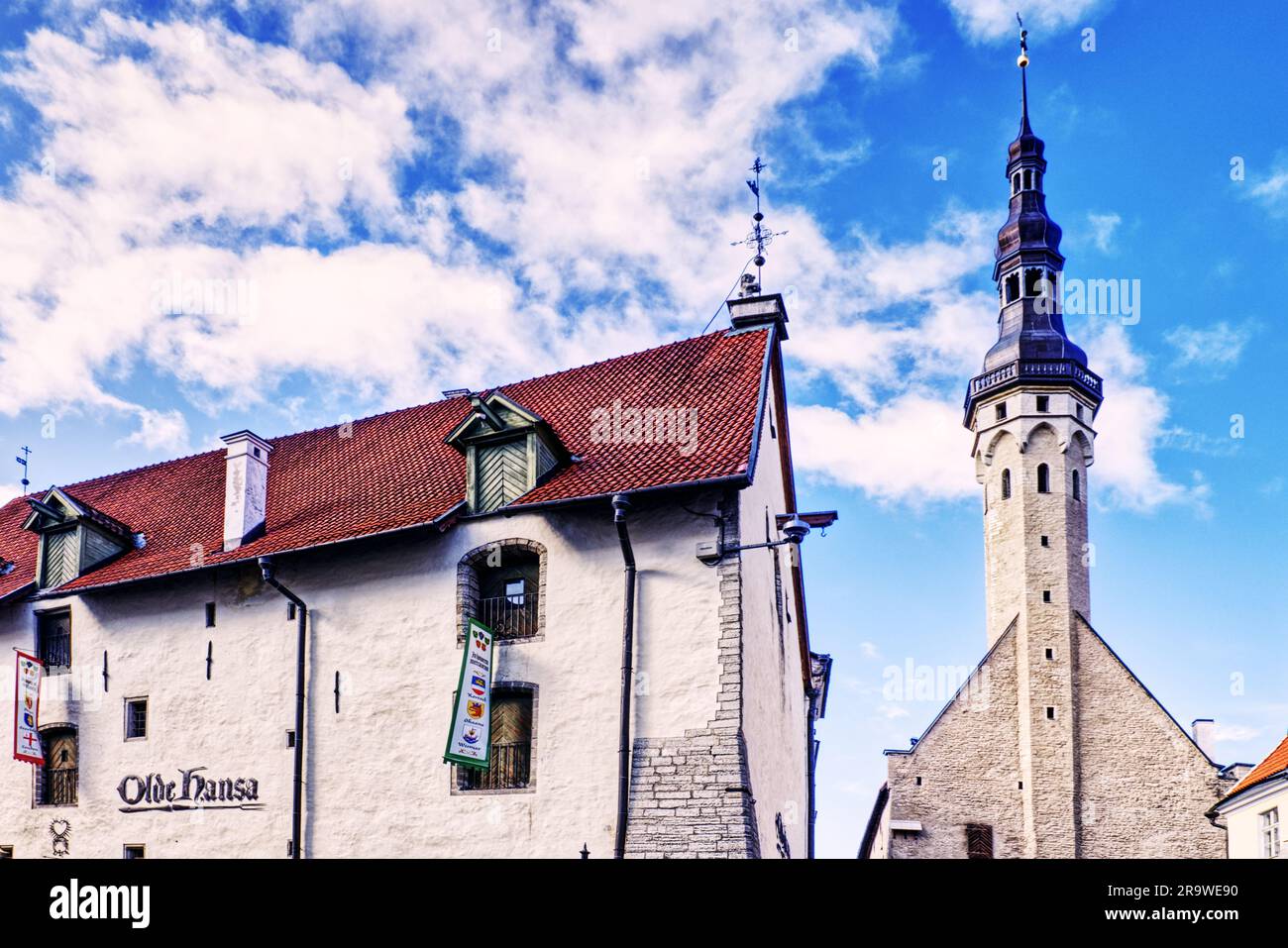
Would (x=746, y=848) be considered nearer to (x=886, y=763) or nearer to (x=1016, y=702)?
(x=886, y=763)

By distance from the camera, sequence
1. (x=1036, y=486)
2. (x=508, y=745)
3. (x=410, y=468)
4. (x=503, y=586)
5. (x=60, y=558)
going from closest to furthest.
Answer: (x=508, y=745) → (x=503, y=586) → (x=410, y=468) → (x=60, y=558) → (x=1036, y=486)

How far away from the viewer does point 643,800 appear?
17797 millimetres

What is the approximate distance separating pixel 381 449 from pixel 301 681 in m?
5.10

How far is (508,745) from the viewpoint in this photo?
1911 centimetres

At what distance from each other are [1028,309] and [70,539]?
45.0 metres

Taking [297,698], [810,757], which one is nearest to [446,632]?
[297,698]

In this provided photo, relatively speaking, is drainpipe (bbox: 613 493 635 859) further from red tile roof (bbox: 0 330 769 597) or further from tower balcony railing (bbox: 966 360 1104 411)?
tower balcony railing (bbox: 966 360 1104 411)

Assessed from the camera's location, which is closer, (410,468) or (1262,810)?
(410,468)

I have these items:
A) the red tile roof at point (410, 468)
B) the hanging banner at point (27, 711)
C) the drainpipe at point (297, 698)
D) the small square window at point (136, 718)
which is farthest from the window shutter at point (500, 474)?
the hanging banner at point (27, 711)

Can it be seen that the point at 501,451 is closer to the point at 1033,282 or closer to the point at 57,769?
the point at 57,769

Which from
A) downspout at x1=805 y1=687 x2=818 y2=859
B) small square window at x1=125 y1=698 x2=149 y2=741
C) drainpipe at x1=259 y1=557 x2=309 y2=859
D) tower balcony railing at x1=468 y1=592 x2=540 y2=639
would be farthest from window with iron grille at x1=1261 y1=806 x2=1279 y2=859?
small square window at x1=125 y1=698 x2=149 y2=741

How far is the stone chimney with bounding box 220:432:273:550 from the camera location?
22531 millimetres

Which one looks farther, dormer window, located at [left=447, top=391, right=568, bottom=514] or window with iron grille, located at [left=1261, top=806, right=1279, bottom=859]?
window with iron grille, located at [left=1261, top=806, right=1279, bottom=859]

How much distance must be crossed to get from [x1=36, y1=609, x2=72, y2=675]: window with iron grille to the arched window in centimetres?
870
